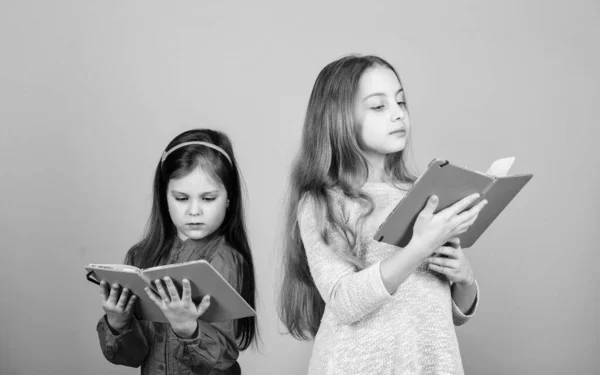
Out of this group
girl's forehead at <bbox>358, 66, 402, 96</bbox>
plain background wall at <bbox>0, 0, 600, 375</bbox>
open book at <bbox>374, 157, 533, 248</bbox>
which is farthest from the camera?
plain background wall at <bbox>0, 0, 600, 375</bbox>

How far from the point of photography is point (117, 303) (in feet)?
6.33

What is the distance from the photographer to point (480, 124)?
10.6 feet

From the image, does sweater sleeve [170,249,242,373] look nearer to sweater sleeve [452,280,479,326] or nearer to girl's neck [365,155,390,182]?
girl's neck [365,155,390,182]

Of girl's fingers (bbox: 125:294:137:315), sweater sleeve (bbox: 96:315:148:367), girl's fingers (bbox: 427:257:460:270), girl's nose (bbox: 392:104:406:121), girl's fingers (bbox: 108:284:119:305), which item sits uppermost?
girl's nose (bbox: 392:104:406:121)

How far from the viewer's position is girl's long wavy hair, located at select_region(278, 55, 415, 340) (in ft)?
6.07

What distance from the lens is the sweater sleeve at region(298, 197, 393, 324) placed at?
1.61 meters

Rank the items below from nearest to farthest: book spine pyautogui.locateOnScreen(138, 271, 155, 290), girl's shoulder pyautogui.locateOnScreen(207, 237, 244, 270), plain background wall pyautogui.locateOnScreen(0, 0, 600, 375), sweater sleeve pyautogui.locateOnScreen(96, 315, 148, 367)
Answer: book spine pyautogui.locateOnScreen(138, 271, 155, 290) < sweater sleeve pyautogui.locateOnScreen(96, 315, 148, 367) < girl's shoulder pyautogui.locateOnScreen(207, 237, 244, 270) < plain background wall pyautogui.locateOnScreen(0, 0, 600, 375)

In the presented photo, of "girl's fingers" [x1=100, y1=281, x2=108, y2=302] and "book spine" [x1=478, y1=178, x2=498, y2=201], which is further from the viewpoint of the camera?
"girl's fingers" [x1=100, y1=281, x2=108, y2=302]

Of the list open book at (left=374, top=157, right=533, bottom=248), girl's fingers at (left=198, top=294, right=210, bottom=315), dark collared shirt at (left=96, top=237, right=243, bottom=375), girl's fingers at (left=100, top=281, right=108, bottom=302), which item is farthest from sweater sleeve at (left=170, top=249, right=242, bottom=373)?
open book at (left=374, top=157, right=533, bottom=248)

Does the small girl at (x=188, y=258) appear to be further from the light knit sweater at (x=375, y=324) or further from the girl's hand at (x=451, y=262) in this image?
the girl's hand at (x=451, y=262)

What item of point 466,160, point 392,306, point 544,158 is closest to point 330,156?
point 392,306

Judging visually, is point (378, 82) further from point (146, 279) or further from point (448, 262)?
point (146, 279)

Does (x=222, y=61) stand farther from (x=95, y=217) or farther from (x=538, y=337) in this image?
(x=538, y=337)

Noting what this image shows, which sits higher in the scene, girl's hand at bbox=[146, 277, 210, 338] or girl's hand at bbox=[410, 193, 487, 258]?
girl's hand at bbox=[410, 193, 487, 258]
